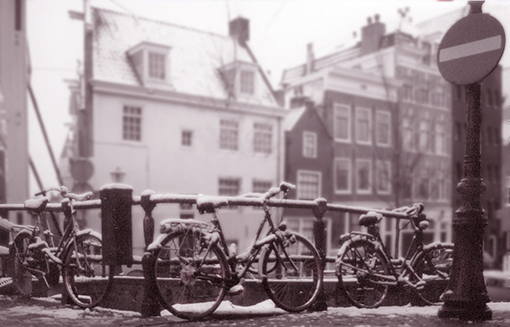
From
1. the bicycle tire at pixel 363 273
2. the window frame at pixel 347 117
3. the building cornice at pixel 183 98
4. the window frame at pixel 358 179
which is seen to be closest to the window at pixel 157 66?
the building cornice at pixel 183 98

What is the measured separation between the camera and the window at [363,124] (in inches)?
965

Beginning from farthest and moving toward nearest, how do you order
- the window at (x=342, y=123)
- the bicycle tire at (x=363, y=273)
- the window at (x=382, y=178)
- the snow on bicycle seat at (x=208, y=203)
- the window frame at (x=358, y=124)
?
the window at (x=382, y=178)
the window frame at (x=358, y=124)
the window at (x=342, y=123)
the bicycle tire at (x=363, y=273)
the snow on bicycle seat at (x=208, y=203)

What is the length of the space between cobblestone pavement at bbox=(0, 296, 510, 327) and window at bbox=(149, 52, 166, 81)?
1596 centimetres

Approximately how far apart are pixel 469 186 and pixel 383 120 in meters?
21.8

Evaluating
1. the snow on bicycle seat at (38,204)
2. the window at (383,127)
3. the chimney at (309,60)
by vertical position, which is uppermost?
the chimney at (309,60)

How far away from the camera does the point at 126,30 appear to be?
2000cm

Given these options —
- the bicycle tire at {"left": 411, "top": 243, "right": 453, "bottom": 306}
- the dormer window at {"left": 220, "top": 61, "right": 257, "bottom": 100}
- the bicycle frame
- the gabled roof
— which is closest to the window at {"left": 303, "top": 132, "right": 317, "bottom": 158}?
the gabled roof

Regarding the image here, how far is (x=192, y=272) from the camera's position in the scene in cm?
388

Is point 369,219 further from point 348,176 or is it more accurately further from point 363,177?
point 363,177

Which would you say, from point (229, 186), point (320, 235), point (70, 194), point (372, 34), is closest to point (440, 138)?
point (372, 34)

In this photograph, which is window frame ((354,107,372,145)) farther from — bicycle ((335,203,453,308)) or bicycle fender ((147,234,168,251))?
bicycle fender ((147,234,168,251))

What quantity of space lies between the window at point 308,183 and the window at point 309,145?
64 centimetres

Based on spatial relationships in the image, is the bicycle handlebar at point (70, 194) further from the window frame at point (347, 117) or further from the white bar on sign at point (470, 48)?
the window frame at point (347, 117)

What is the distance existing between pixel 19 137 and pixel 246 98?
46.7 ft
